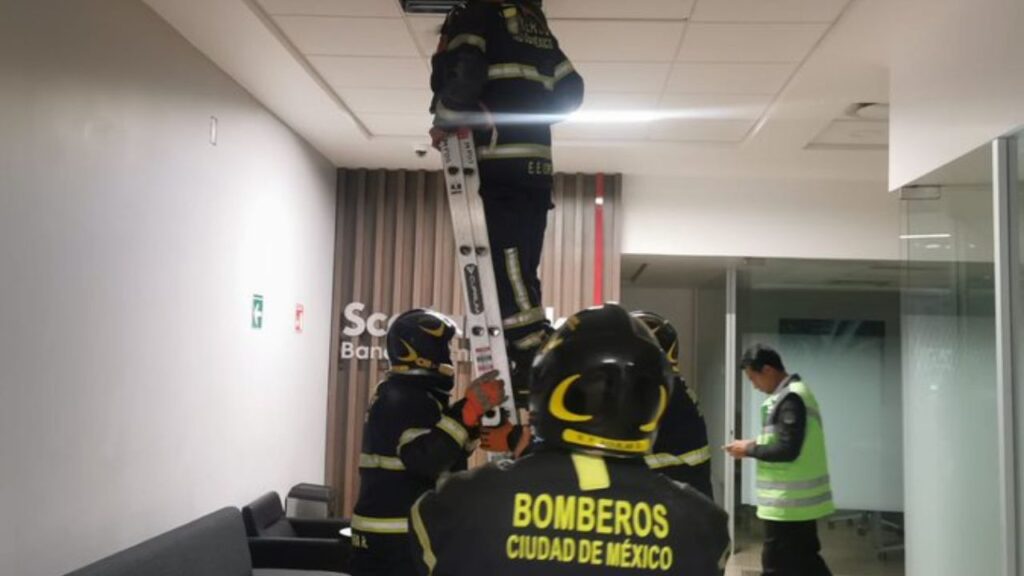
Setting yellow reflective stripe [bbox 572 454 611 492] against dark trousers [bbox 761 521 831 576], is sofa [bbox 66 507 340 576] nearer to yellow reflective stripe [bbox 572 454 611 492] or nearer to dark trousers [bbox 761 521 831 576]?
yellow reflective stripe [bbox 572 454 611 492]

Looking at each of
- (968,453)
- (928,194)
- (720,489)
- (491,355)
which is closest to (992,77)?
(928,194)

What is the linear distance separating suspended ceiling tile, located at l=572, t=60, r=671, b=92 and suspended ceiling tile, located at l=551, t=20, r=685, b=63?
0.09 metres

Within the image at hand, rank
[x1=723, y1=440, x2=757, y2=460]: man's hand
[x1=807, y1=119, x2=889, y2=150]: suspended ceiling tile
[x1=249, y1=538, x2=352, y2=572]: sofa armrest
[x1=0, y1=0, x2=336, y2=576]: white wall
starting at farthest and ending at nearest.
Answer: [x1=807, y1=119, x2=889, y2=150]: suspended ceiling tile
[x1=249, y1=538, x2=352, y2=572]: sofa armrest
[x1=723, y1=440, x2=757, y2=460]: man's hand
[x1=0, y1=0, x2=336, y2=576]: white wall

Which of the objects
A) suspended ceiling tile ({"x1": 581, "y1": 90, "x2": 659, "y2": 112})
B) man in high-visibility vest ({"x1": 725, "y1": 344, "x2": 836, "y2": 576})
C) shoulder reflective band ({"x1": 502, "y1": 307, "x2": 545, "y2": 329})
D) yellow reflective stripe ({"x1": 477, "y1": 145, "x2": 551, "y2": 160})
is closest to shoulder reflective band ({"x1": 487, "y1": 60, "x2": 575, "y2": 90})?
yellow reflective stripe ({"x1": 477, "y1": 145, "x2": 551, "y2": 160})

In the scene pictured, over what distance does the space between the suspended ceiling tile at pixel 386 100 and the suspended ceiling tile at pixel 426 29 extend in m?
0.68

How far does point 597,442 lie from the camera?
62.2 inches

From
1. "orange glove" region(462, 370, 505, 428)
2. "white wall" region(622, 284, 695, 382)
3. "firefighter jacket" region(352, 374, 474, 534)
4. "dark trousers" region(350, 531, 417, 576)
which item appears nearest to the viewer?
"orange glove" region(462, 370, 505, 428)

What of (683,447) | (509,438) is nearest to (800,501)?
(683,447)

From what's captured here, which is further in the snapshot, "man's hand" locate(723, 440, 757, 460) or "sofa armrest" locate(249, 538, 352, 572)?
"sofa armrest" locate(249, 538, 352, 572)

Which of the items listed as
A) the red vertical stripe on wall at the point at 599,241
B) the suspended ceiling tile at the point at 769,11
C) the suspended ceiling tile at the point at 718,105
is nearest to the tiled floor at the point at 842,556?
the red vertical stripe on wall at the point at 599,241

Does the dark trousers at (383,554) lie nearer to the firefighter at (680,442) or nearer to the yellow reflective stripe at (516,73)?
the firefighter at (680,442)

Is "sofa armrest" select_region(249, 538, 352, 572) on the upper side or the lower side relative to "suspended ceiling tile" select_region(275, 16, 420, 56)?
lower

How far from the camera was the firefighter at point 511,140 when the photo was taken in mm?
2262

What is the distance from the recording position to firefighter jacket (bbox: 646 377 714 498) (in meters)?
2.73
